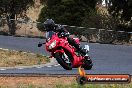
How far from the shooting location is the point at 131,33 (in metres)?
37.5

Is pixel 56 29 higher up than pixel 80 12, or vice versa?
pixel 56 29

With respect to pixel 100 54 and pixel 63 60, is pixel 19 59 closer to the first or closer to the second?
pixel 100 54

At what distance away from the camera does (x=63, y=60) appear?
1652 centimetres

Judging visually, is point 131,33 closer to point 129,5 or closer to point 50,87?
point 129,5

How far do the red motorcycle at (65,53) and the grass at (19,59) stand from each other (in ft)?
25.3

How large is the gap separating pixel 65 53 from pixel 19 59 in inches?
388

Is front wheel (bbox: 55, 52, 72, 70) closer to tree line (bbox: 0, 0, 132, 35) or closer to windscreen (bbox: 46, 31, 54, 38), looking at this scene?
windscreen (bbox: 46, 31, 54, 38)

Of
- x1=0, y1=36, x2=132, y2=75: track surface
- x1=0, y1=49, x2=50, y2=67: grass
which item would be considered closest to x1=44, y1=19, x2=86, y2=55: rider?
x1=0, y1=36, x2=132, y2=75: track surface

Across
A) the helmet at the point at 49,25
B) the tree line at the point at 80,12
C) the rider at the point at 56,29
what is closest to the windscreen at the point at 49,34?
the rider at the point at 56,29

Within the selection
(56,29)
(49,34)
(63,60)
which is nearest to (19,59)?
(63,60)

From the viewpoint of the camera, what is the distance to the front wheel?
1634 centimetres

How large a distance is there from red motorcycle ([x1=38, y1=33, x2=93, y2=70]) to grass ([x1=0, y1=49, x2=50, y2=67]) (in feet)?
25.3

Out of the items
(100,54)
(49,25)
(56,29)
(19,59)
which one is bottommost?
(100,54)

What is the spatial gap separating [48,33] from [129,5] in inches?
1035
